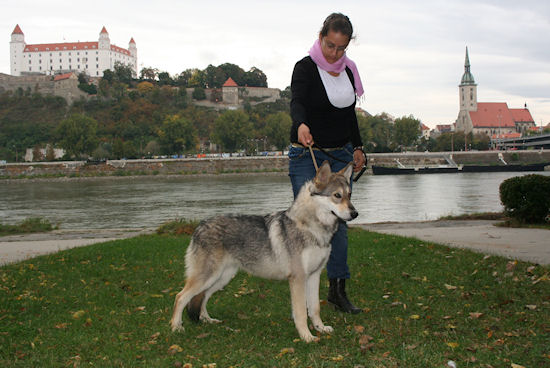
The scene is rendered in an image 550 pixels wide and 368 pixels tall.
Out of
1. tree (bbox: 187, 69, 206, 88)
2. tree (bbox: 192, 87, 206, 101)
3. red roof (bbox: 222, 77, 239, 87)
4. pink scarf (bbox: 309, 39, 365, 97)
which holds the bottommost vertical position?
pink scarf (bbox: 309, 39, 365, 97)

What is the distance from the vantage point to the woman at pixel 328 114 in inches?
187

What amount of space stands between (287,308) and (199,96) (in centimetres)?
13091

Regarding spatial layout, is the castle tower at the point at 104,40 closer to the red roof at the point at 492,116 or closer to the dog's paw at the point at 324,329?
the red roof at the point at 492,116

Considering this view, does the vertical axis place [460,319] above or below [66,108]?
A: below

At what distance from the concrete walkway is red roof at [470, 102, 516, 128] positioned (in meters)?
133

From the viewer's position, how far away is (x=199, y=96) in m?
132

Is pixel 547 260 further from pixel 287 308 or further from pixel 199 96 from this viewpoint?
pixel 199 96

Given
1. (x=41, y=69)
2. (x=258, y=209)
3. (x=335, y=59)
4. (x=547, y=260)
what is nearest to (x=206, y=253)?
(x=335, y=59)

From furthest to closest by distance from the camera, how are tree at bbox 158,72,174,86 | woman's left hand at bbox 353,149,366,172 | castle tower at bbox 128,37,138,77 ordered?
castle tower at bbox 128,37,138,77, tree at bbox 158,72,174,86, woman's left hand at bbox 353,149,366,172

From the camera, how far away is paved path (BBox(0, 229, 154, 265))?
31.3 ft

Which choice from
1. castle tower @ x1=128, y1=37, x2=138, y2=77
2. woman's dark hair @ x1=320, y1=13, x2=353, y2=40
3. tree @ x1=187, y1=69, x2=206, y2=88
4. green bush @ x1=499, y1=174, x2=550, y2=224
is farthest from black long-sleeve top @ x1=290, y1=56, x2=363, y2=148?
castle tower @ x1=128, y1=37, x2=138, y2=77

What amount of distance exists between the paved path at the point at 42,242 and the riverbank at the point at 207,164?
61.9 m

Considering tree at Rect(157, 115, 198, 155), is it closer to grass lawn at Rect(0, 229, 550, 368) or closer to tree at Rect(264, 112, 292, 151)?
tree at Rect(264, 112, 292, 151)

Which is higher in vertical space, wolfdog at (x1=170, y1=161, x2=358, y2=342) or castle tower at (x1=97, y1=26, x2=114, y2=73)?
castle tower at (x1=97, y1=26, x2=114, y2=73)
